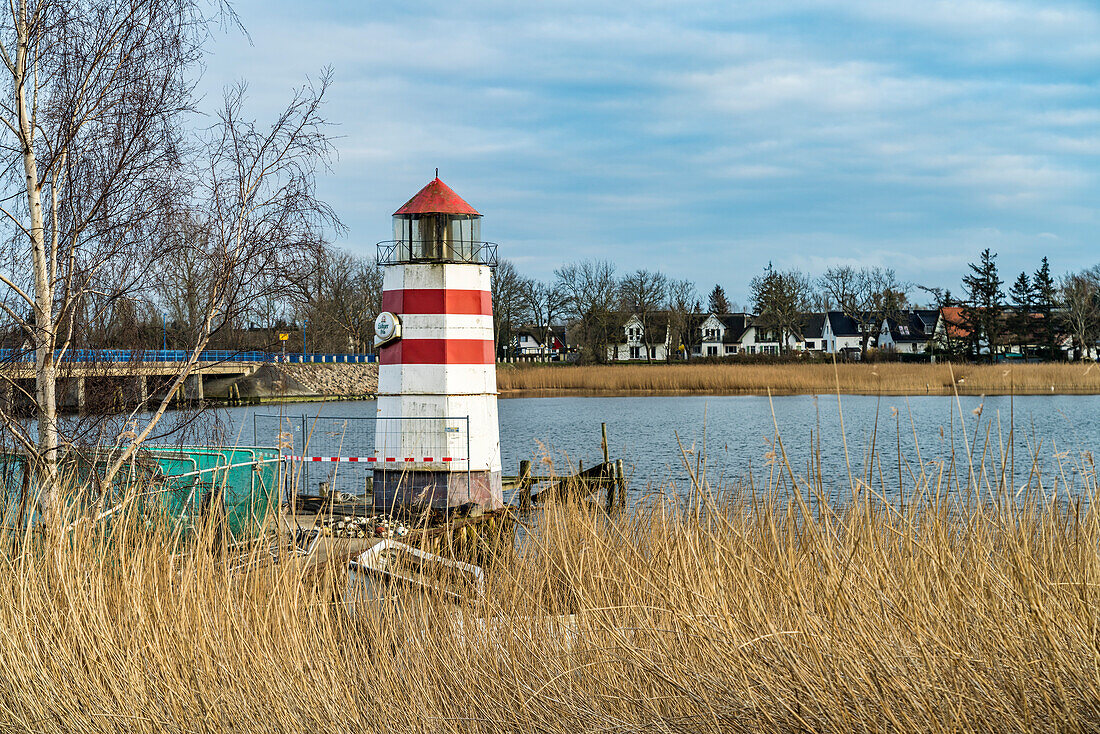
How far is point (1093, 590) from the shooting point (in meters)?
3.65

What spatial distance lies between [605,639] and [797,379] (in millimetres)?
36022

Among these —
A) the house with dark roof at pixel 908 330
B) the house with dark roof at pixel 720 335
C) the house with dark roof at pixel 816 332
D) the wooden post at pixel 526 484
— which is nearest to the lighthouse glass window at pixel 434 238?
the wooden post at pixel 526 484

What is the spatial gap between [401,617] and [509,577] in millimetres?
658

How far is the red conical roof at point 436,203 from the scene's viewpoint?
10.7 m

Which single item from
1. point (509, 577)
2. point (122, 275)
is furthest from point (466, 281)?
point (509, 577)

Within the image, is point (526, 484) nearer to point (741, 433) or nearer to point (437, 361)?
point (437, 361)

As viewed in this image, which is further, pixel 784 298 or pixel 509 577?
pixel 784 298

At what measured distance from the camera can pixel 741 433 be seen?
25891mm

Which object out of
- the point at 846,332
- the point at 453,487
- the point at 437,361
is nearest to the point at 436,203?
the point at 437,361

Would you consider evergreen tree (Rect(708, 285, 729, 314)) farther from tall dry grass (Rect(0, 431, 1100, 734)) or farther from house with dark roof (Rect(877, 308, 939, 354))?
tall dry grass (Rect(0, 431, 1100, 734))

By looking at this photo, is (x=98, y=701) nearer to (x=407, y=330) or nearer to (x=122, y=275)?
(x=122, y=275)

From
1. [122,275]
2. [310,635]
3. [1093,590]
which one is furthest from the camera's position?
[122,275]

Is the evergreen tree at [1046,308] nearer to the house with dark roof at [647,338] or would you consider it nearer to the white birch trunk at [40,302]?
the house with dark roof at [647,338]

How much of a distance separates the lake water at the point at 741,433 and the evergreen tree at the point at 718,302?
60338 mm
